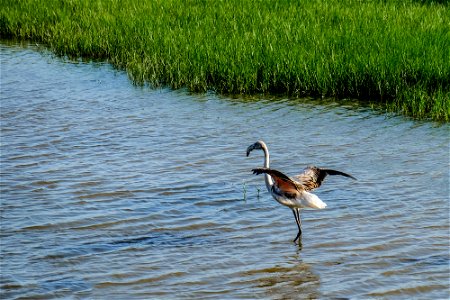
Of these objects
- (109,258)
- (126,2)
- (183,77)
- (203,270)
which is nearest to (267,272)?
(203,270)

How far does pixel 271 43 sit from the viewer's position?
1318cm

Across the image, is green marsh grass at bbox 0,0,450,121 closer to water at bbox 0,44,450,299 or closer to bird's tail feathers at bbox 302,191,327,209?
water at bbox 0,44,450,299

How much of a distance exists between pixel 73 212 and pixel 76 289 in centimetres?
176

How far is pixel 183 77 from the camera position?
42.8 feet

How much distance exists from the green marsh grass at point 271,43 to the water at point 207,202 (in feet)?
1.58

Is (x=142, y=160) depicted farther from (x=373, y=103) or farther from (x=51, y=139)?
(x=373, y=103)

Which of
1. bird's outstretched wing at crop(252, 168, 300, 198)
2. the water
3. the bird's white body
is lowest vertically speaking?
the water

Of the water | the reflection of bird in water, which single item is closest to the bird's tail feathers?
the reflection of bird in water

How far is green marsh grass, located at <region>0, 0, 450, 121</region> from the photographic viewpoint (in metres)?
11.8

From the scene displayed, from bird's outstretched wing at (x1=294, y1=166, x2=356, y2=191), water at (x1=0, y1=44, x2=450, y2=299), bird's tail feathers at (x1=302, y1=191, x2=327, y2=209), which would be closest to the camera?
water at (x1=0, y1=44, x2=450, y2=299)

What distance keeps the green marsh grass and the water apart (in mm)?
481

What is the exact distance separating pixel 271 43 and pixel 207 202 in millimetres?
5706

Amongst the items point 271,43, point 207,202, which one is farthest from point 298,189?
point 271,43

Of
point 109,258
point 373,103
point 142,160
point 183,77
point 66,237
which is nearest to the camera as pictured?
point 109,258
